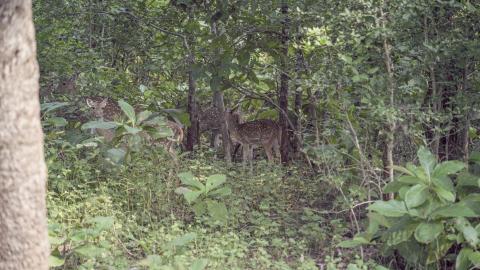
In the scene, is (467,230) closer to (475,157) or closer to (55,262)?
(475,157)

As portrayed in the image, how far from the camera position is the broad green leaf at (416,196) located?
5773 millimetres

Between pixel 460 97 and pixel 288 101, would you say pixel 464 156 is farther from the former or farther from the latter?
pixel 288 101

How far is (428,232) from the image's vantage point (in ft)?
18.6

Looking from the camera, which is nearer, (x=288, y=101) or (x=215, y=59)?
(x=215, y=59)

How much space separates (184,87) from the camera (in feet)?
38.1

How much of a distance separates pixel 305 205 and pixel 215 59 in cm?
183

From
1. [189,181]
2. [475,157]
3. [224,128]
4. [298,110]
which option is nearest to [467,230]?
[475,157]

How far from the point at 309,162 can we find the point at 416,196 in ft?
6.14

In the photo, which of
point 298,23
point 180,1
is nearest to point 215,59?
point 180,1

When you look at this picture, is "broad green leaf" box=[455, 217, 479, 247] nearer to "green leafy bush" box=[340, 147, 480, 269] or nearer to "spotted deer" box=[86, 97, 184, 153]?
"green leafy bush" box=[340, 147, 480, 269]

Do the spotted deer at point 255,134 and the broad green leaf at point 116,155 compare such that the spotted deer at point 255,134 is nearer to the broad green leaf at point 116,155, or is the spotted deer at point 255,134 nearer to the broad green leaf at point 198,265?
the broad green leaf at point 116,155

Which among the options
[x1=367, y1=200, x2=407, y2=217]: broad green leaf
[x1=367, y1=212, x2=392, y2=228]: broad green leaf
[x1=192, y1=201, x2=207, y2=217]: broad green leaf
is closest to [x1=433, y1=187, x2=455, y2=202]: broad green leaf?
[x1=367, y1=200, x2=407, y2=217]: broad green leaf

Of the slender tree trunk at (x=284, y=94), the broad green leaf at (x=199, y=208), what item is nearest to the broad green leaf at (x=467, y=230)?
the broad green leaf at (x=199, y=208)

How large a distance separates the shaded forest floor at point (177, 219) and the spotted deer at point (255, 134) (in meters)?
1.67
